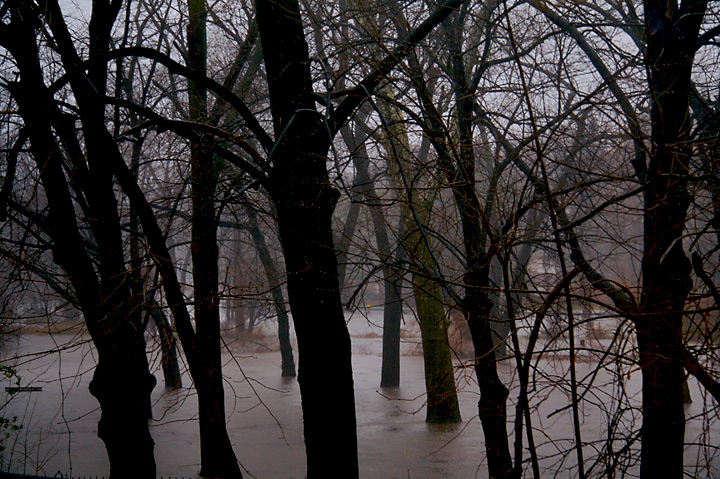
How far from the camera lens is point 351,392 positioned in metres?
7.05

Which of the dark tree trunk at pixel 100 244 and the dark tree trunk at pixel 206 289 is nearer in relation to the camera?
the dark tree trunk at pixel 100 244

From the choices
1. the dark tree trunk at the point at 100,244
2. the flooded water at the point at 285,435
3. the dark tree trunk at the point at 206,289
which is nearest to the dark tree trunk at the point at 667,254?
the flooded water at the point at 285,435

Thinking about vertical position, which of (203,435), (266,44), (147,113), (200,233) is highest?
(266,44)

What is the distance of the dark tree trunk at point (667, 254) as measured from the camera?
4.97m

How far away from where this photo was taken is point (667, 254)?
4.71 metres

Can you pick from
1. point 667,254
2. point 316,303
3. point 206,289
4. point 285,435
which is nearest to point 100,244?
point 206,289

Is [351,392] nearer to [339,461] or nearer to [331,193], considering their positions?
[339,461]

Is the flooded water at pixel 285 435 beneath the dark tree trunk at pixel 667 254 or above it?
beneath

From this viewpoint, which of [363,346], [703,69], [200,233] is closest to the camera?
[703,69]

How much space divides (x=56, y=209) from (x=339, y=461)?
4036 mm

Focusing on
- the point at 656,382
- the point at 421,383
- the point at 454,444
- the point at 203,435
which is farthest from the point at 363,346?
the point at 656,382

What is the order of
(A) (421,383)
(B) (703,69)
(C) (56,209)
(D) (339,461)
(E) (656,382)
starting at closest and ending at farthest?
1. (E) (656,382)
2. (D) (339,461)
3. (C) (56,209)
4. (B) (703,69)
5. (A) (421,383)

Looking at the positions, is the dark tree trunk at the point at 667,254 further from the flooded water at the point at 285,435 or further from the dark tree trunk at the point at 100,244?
the dark tree trunk at the point at 100,244

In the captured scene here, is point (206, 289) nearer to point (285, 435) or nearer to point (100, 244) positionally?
point (100, 244)
